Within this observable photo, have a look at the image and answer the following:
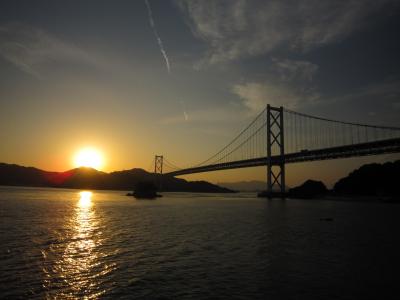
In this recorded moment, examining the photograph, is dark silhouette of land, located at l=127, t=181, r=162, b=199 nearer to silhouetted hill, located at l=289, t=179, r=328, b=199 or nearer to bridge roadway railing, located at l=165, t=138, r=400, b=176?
bridge roadway railing, located at l=165, t=138, r=400, b=176

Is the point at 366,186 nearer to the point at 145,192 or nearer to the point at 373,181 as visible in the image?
the point at 373,181

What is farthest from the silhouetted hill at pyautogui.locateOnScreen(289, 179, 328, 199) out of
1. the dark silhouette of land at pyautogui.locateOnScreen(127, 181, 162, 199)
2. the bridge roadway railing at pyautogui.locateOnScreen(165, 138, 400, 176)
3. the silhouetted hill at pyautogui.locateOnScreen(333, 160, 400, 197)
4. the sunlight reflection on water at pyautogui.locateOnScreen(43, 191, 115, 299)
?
the sunlight reflection on water at pyautogui.locateOnScreen(43, 191, 115, 299)

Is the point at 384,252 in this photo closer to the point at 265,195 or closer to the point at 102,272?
the point at 102,272

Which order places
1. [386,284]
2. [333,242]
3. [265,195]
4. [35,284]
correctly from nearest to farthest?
[35,284] < [386,284] < [333,242] < [265,195]

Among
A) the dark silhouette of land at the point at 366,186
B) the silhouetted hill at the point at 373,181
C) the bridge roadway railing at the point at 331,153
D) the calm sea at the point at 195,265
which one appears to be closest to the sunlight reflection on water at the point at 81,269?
the calm sea at the point at 195,265

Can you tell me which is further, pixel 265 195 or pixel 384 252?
pixel 265 195

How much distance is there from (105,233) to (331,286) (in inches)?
611

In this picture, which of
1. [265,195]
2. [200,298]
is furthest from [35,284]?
[265,195]

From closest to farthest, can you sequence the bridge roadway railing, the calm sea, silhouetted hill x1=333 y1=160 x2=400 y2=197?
the calm sea → the bridge roadway railing → silhouetted hill x1=333 y1=160 x2=400 y2=197

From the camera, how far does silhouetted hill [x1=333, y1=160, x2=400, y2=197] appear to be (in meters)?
86.3

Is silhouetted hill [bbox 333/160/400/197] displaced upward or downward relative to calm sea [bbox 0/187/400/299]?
upward

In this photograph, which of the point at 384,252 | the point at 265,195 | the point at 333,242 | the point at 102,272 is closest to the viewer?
the point at 102,272

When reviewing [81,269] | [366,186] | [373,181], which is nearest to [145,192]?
[366,186]

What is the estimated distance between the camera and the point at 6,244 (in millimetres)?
16453
